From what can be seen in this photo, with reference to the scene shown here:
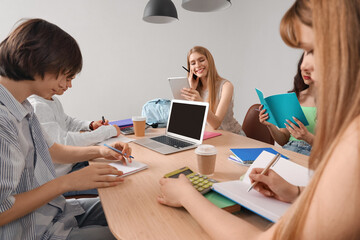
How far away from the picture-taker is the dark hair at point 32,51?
773 millimetres

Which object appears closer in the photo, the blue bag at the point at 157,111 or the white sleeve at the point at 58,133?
the white sleeve at the point at 58,133

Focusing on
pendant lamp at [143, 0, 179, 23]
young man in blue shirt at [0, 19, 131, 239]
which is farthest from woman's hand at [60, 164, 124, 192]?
pendant lamp at [143, 0, 179, 23]

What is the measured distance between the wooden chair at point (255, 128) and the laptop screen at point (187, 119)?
869mm

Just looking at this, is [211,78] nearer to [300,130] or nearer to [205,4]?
[205,4]

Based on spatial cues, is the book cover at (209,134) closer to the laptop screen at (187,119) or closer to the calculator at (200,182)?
the laptop screen at (187,119)

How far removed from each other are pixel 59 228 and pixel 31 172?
216mm

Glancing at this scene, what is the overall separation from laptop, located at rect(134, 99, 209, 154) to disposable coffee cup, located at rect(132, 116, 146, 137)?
10 centimetres

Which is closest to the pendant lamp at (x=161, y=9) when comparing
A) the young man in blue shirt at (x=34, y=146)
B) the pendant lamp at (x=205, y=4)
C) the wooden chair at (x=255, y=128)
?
the pendant lamp at (x=205, y=4)

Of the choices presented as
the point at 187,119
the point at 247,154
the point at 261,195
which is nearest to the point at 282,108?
the point at 247,154

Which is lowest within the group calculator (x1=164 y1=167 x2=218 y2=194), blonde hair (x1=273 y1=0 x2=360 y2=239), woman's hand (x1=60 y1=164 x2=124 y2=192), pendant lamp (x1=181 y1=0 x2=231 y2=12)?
woman's hand (x1=60 y1=164 x2=124 y2=192)

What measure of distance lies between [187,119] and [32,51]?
85 cm

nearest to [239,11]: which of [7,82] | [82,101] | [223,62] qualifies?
[223,62]

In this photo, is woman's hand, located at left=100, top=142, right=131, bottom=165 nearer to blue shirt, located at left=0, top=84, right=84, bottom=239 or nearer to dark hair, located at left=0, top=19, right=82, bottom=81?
blue shirt, located at left=0, top=84, right=84, bottom=239

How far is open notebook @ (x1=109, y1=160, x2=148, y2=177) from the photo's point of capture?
96cm
